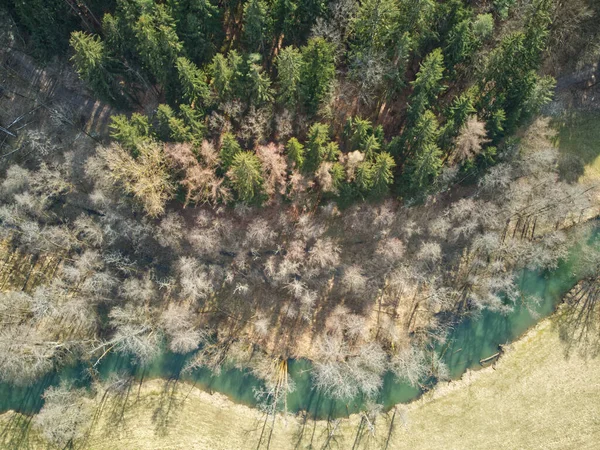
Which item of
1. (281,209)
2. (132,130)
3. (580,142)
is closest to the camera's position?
(132,130)

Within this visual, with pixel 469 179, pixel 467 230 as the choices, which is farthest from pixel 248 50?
pixel 467 230

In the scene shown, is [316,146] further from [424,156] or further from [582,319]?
[582,319]

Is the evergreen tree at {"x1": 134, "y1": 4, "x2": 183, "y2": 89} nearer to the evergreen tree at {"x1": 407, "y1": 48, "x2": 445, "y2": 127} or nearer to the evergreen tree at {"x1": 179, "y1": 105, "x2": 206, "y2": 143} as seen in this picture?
the evergreen tree at {"x1": 179, "y1": 105, "x2": 206, "y2": 143}

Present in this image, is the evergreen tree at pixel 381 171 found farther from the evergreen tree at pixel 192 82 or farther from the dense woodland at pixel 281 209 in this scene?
the evergreen tree at pixel 192 82

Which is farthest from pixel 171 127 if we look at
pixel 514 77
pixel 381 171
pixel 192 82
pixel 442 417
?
pixel 442 417

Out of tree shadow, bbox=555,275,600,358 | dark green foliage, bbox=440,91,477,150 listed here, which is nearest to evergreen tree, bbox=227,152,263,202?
dark green foliage, bbox=440,91,477,150

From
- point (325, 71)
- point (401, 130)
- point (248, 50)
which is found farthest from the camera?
point (401, 130)

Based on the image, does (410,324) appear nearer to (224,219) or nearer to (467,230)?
(467,230)
